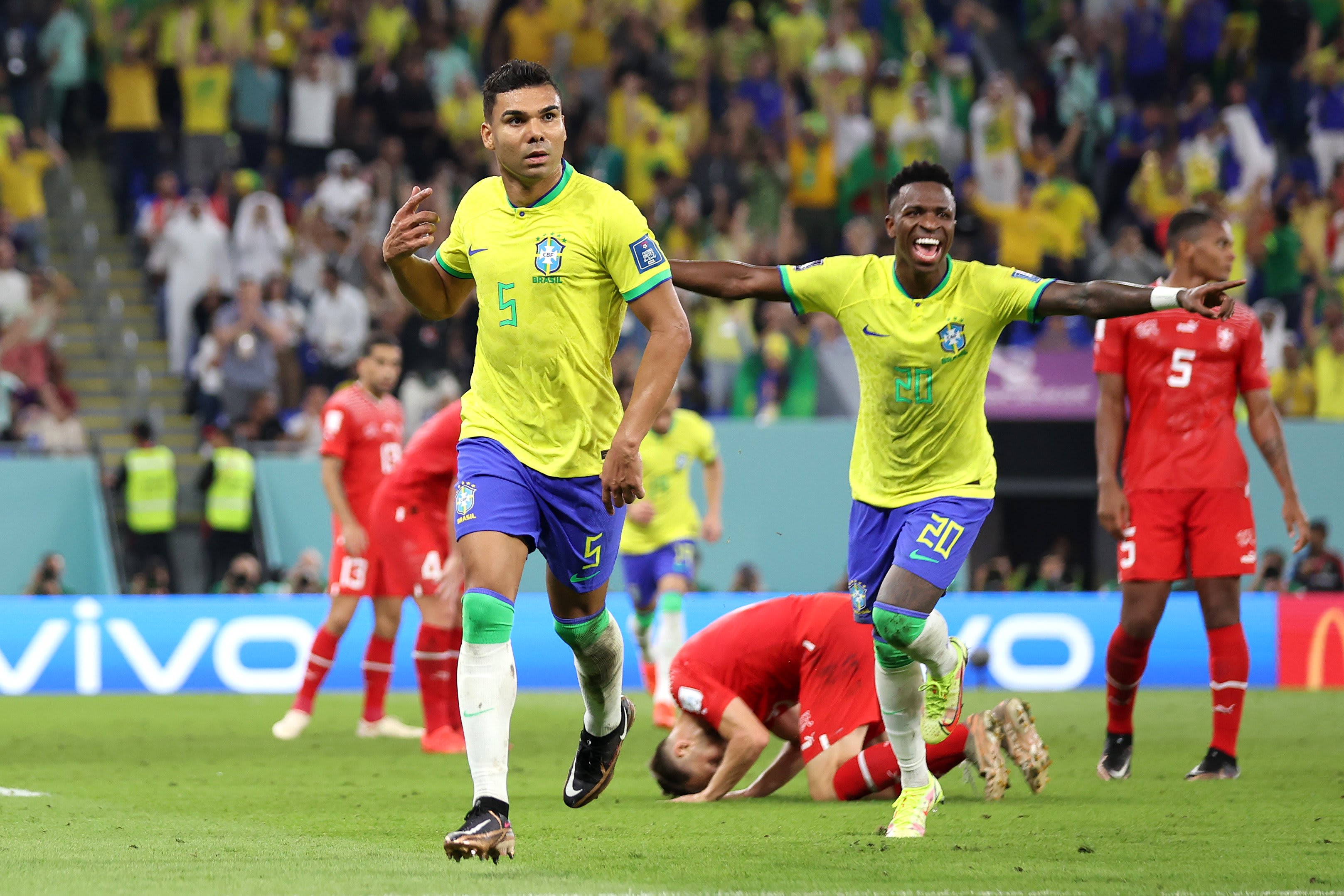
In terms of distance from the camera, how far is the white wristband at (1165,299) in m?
6.40

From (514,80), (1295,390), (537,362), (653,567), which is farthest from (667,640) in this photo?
(1295,390)

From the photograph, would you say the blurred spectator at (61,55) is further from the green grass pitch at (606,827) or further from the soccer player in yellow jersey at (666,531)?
the green grass pitch at (606,827)

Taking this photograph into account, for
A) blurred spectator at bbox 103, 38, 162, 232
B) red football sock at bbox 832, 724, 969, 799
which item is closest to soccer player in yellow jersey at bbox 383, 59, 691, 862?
red football sock at bbox 832, 724, 969, 799

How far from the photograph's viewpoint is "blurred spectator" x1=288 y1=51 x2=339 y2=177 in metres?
21.6

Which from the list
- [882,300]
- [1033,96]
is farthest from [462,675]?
[1033,96]

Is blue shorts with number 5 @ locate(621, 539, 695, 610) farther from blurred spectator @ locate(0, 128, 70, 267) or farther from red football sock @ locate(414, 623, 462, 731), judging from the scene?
blurred spectator @ locate(0, 128, 70, 267)

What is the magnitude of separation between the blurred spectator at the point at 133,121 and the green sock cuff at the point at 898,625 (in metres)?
16.5

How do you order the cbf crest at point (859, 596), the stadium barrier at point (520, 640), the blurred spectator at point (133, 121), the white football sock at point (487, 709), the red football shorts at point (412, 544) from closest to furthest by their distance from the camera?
the white football sock at point (487, 709), the cbf crest at point (859, 596), the red football shorts at point (412, 544), the stadium barrier at point (520, 640), the blurred spectator at point (133, 121)

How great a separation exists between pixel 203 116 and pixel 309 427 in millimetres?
5064

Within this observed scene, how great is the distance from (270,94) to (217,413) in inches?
193

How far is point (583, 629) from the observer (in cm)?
667

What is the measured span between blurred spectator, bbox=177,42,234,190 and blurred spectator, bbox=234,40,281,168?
46 centimetres

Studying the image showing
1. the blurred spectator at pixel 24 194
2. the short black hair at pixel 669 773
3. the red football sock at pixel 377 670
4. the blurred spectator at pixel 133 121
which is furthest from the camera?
the blurred spectator at pixel 133 121

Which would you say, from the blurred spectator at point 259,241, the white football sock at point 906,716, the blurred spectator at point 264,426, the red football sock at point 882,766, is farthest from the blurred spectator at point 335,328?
the white football sock at point 906,716
